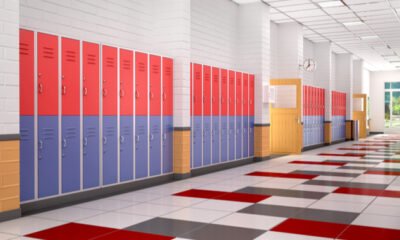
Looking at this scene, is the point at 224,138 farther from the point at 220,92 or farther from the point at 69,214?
the point at 69,214

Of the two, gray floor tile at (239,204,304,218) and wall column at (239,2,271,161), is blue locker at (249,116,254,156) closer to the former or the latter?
wall column at (239,2,271,161)

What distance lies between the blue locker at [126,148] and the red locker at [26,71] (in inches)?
59.7

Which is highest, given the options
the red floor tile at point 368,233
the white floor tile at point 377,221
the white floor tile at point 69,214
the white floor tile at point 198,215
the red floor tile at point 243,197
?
the white floor tile at point 69,214

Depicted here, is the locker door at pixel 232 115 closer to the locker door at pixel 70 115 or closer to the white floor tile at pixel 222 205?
the white floor tile at pixel 222 205

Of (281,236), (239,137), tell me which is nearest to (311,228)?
(281,236)

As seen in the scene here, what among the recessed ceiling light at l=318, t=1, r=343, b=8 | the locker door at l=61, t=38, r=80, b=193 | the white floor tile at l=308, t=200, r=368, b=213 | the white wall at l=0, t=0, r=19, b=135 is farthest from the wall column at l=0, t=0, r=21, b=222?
the recessed ceiling light at l=318, t=1, r=343, b=8

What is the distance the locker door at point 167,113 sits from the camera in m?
6.98

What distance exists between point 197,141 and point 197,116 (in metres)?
0.43

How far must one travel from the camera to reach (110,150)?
584 centimetres

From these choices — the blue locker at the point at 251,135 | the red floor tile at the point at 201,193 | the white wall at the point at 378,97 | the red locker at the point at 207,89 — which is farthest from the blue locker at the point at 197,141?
the white wall at the point at 378,97

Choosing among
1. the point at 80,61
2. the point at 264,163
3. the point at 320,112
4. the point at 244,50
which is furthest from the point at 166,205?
the point at 320,112

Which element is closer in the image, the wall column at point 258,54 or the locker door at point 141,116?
the locker door at point 141,116

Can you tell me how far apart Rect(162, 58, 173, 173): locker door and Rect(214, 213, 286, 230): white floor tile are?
8.38 ft

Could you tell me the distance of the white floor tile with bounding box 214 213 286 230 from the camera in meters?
4.21
